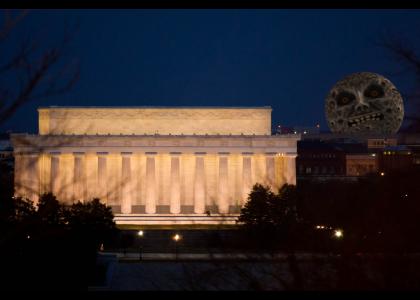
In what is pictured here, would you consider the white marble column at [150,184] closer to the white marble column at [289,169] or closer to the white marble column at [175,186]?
the white marble column at [175,186]

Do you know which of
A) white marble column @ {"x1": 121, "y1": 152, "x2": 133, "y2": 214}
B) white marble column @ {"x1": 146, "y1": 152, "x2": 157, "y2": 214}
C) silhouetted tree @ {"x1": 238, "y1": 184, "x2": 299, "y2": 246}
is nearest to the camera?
silhouetted tree @ {"x1": 238, "y1": 184, "x2": 299, "y2": 246}

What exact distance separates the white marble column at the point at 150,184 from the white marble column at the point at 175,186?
5.80 ft

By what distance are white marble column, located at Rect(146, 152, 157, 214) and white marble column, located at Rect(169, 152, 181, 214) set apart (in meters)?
1.77

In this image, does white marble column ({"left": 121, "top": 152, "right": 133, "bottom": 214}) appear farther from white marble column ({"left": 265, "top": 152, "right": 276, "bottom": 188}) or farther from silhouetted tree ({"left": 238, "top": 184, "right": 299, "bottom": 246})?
silhouetted tree ({"left": 238, "top": 184, "right": 299, "bottom": 246})

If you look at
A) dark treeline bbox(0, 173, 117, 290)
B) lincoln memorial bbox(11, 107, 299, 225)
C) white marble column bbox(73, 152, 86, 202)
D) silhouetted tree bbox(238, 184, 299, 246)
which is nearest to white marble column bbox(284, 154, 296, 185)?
lincoln memorial bbox(11, 107, 299, 225)

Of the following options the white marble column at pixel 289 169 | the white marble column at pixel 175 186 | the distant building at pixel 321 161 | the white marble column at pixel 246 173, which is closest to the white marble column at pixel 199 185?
the white marble column at pixel 175 186

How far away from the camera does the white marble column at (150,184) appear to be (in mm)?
64688

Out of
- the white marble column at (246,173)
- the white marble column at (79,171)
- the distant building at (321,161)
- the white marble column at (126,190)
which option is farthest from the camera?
the distant building at (321,161)

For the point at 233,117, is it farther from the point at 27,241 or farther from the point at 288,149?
the point at 27,241

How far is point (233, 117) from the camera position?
6819 cm

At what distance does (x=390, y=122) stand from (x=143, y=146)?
26.7 m

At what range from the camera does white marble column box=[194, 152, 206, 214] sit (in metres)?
64.8

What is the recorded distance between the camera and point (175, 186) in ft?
213
